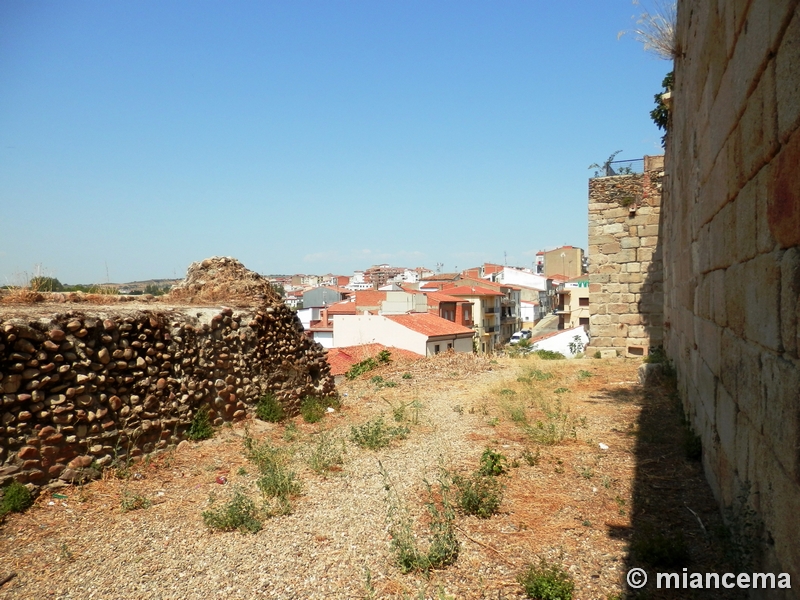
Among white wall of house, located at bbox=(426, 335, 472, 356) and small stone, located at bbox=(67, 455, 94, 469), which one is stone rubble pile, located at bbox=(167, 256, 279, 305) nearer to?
small stone, located at bbox=(67, 455, 94, 469)

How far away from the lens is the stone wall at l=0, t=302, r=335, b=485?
5.14 m

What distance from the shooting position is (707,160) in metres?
4.43

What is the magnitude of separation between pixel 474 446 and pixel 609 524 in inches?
98.2

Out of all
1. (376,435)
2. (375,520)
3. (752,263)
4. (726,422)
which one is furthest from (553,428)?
(752,263)

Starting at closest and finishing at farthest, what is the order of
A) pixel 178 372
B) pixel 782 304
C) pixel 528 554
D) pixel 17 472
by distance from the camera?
pixel 782 304 → pixel 528 554 → pixel 17 472 → pixel 178 372

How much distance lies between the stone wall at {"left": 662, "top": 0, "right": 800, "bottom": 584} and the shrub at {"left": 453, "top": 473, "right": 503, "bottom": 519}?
63.7 inches

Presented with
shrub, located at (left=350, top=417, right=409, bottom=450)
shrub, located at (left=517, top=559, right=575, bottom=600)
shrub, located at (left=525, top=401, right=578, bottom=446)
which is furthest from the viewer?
shrub, located at (left=350, top=417, right=409, bottom=450)

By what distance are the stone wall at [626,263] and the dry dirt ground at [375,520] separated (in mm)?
6961

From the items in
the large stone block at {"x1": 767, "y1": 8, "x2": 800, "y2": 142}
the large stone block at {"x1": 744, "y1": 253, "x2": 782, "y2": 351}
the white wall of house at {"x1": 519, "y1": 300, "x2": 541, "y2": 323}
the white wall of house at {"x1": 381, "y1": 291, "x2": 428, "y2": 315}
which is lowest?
the white wall of house at {"x1": 519, "y1": 300, "x2": 541, "y2": 323}

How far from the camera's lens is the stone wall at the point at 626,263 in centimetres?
1420

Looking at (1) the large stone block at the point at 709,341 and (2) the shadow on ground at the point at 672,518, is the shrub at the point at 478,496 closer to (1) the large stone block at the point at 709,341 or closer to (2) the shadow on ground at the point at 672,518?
(2) the shadow on ground at the point at 672,518

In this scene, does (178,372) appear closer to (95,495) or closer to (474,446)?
(95,495)

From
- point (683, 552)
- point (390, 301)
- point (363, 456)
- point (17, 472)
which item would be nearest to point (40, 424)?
point (17, 472)

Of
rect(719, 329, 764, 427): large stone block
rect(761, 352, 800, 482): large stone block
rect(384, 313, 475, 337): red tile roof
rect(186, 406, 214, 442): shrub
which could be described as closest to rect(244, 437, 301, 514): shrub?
rect(186, 406, 214, 442): shrub
